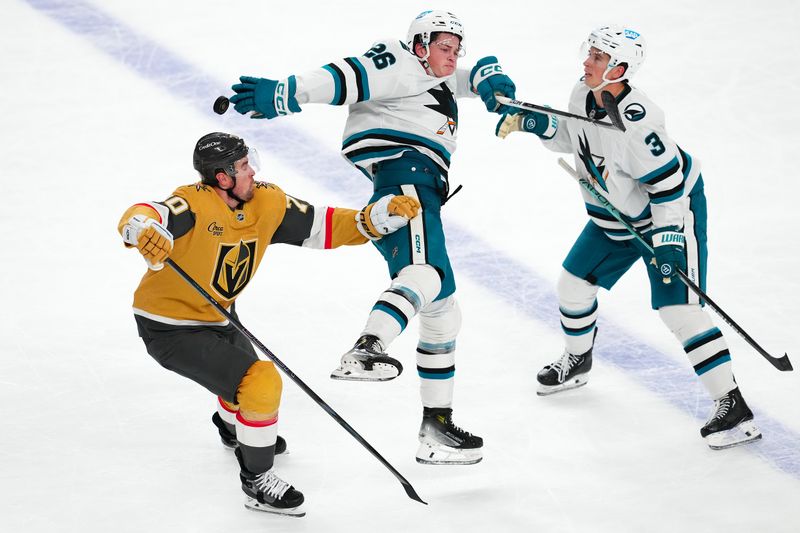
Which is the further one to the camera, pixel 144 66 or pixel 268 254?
pixel 144 66

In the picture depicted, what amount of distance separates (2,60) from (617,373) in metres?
4.22

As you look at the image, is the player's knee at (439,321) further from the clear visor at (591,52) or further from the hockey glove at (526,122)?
the clear visor at (591,52)

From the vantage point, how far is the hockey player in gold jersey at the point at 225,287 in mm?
3844

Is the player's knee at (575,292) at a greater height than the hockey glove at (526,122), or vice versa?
the hockey glove at (526,122)

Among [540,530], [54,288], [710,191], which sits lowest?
[54,288]

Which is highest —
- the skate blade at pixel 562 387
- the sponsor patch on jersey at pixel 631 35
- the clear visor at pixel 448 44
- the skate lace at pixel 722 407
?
the sponsor patch on jersey at pixel 631 35

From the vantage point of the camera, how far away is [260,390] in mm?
3811

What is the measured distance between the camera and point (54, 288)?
17.2 feet

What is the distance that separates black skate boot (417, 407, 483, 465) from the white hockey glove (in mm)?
1149

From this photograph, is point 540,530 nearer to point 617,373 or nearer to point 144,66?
point 617,373

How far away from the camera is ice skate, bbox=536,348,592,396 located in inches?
186

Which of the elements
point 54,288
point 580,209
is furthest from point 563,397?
point 54,288

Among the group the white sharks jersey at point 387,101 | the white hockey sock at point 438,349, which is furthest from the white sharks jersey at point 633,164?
the white hockey sock at point 438,349

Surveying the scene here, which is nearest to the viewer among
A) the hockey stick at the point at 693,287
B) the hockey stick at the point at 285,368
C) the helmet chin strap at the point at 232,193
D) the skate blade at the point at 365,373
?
the skate blade at the point at 365,373
